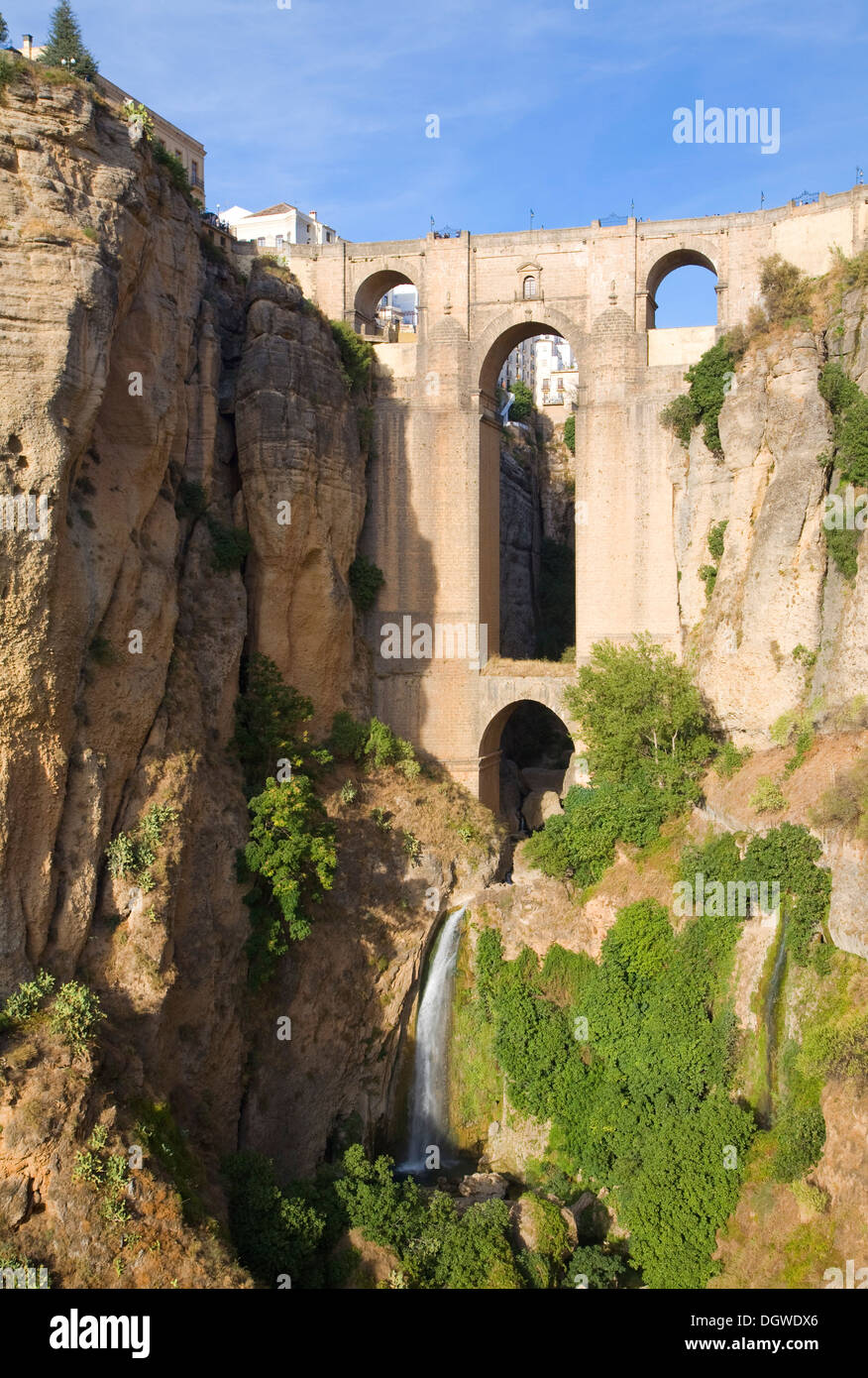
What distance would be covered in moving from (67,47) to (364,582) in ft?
42.4

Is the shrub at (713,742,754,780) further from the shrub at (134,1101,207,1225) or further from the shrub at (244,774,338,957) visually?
the shrub at (134,1101,207,1225)

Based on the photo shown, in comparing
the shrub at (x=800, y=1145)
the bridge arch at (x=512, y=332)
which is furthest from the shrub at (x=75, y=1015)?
the bridge arch at (x=512, y=332)

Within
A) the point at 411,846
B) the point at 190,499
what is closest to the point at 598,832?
the point at 411,846

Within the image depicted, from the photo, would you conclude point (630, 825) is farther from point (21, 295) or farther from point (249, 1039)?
point (21, 295)

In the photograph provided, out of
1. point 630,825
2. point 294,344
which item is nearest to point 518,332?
point 294,344

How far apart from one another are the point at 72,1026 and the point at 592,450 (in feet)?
60.0

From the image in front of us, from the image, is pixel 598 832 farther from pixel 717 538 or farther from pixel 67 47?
pixel 67 47

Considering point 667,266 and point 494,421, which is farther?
point 494,421

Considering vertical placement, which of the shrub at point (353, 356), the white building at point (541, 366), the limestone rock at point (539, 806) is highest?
the white building at point (541, 366)

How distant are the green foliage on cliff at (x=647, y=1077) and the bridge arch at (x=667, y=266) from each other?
14898 millimetres

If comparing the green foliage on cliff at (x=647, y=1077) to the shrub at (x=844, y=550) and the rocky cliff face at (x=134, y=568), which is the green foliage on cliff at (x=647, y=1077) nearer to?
the rocky cliff face at (x=134, y=568)

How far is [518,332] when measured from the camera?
29.0m

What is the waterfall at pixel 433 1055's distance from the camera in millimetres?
22328

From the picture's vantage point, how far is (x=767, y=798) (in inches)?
828
